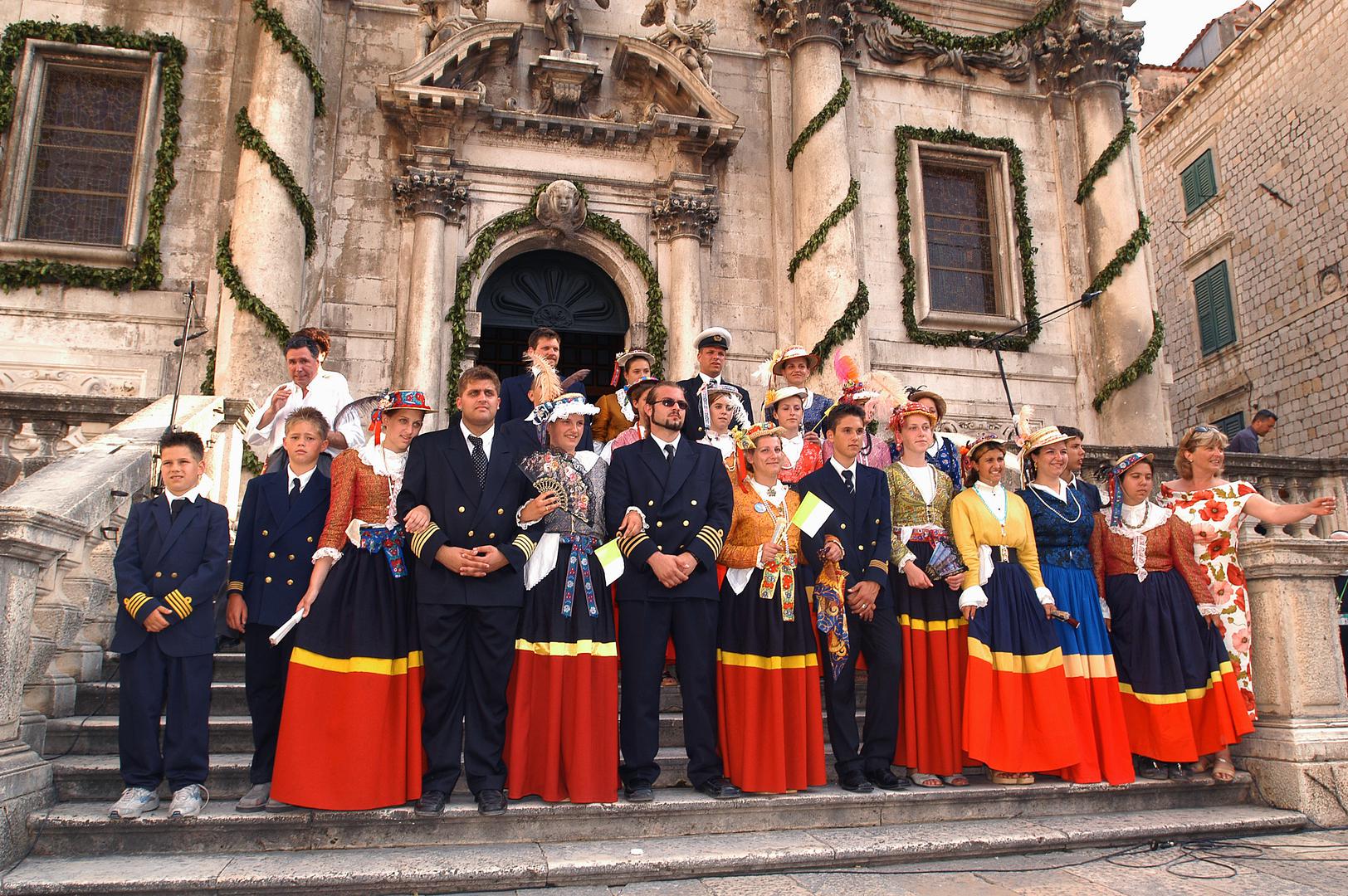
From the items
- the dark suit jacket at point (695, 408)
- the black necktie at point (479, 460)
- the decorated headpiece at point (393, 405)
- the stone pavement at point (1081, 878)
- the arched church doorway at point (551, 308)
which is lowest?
the stone pavement at point (1081, 878)

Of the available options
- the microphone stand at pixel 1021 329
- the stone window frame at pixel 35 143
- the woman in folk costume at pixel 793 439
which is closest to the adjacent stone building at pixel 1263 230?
the microphone stand at pixel 1021 329

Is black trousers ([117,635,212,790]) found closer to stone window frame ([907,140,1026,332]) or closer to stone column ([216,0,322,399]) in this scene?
stone column ([216,0,322,399])

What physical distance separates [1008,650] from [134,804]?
4.58 meters

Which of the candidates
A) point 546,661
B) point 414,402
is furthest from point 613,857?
point 414,402

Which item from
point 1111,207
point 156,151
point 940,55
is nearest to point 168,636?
point 156,151

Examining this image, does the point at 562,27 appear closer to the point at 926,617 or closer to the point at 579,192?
the point at 579,192

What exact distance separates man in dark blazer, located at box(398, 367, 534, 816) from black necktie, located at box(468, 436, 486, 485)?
0.04 feet

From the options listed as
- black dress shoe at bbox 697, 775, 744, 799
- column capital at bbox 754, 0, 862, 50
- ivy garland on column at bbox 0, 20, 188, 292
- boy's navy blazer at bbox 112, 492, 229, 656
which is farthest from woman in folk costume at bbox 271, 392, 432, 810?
column capital at bbox 754, 0, 862, 50

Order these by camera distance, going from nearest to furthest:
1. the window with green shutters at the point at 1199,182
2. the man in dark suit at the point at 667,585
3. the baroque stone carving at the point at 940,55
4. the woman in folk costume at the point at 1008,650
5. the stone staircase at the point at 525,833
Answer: the stone staircase at the point at 525,833, the man in dark suit at the point at 667,585, the woman in folk costume at the point at 1008,650, the baroque stone carving at the point at 940,55, the window with green shutters at the point at 1199,182

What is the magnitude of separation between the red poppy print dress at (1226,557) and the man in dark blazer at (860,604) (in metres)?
2.24

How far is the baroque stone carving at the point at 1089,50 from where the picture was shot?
1407cm

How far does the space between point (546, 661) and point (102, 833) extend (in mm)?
2099

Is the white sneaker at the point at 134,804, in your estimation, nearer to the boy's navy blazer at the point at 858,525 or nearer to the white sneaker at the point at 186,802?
the white sneaker at the point at 186,802

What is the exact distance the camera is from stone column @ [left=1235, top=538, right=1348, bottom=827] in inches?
223
